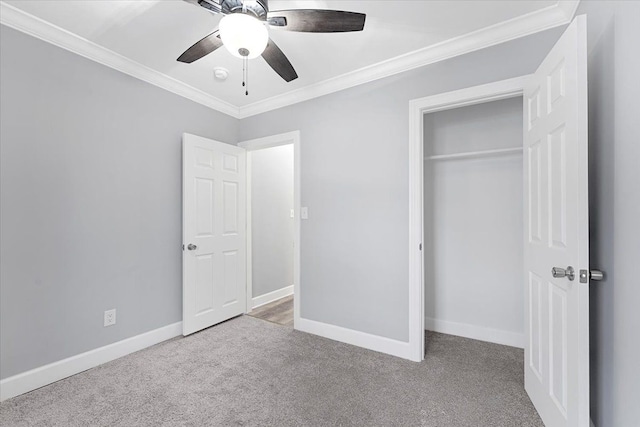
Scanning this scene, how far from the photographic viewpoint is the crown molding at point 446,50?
1936 mm

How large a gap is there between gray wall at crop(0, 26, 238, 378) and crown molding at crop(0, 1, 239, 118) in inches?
2.1

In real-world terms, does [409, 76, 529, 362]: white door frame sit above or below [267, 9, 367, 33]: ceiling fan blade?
below

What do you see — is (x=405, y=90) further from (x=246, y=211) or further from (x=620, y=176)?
(x=246, y=211)

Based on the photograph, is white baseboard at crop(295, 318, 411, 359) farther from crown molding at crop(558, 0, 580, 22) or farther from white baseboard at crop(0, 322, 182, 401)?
crown molding at crop(558, 0, 580, 22)

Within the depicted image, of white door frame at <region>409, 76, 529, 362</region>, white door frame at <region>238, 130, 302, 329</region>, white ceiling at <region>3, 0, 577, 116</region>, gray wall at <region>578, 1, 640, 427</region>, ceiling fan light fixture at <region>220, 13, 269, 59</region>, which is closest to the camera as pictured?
gray wall at <region>578, 1, 640, 427</region>

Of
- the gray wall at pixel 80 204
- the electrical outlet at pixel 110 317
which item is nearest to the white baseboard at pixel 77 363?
the gray wall at pixel 80 204

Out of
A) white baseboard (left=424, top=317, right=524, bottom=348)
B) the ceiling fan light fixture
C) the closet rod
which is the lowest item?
white baseboard (left=424, top=317, right=524, bottom=348)

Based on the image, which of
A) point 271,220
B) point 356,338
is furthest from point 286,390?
point 271,220

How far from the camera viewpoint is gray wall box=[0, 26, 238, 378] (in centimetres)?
198

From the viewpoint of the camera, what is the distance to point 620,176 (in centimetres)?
124

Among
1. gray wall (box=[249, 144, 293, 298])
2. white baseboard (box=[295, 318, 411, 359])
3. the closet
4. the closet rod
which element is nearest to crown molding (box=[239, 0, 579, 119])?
the closet

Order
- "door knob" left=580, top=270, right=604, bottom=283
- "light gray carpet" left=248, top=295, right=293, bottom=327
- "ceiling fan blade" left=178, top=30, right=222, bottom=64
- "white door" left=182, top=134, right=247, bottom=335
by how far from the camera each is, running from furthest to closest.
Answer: "light gray carpet" left=248, top=295, right=293, bottom=327 < "white door" left=182, top=134, right=247, bottom=335 < "ceiling fan blade" left=178, top=30, right=222, bottom=64 < "door knob" left=580, top=270, right=604, bottom=283

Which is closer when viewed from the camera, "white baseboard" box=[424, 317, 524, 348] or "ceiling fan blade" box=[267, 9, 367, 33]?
"ceiling fan blade" box=[267, 9, 367, 33]

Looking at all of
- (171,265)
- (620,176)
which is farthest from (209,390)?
(620,176)
